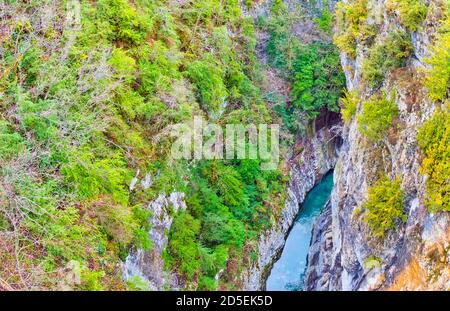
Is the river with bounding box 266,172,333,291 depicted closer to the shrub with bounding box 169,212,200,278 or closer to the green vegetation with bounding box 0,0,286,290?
the green vegetation with bounding box 0,0,286,290

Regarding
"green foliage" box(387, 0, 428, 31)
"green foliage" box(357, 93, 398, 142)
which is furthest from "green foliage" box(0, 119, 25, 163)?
"green foliage" box(387, 0, 428, 31)

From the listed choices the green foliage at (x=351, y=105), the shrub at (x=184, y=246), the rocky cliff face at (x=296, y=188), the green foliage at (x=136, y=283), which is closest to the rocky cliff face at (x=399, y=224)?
the green foliage at (x=351, y=105)

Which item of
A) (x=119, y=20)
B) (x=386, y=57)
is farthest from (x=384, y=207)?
(x=119, y=20)

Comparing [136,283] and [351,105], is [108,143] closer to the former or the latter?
[136,283]

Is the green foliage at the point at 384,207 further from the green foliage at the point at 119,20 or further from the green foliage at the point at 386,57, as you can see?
the green foliage at the point at 119,20
